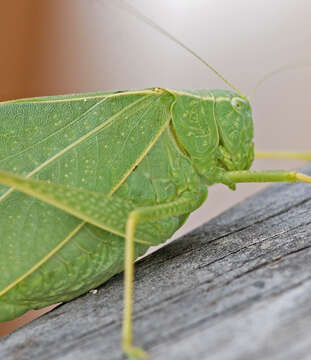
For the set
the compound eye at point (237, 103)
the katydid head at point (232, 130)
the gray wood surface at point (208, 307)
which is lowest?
the gray wood surface at point (208, 307)

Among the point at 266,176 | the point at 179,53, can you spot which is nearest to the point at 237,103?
the point at 266,176

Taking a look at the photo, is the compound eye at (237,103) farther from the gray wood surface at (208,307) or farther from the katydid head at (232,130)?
the gray wood surface at (208,307)

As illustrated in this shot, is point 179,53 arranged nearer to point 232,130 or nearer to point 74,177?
point 232,130

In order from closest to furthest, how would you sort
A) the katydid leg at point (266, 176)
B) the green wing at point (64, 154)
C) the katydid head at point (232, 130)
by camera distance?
the green wing at point (64, 154) → the katydid leg at point (266, 176) → the katydid head at point (232, 130)

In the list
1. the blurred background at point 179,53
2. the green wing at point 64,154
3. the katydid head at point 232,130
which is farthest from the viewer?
the blurred background at point 179,53

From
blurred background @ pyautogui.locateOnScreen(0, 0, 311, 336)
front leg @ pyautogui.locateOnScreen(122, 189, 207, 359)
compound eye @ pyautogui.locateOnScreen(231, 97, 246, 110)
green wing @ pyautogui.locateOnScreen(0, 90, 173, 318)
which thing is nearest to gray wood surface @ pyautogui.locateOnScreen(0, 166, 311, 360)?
front leg @ pyautogui.locateOnScreen(122, 189, 207, 359)

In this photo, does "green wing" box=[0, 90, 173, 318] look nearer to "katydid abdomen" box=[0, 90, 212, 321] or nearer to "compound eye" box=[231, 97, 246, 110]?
"katydid abdomen" box=[0, 90, 212, 321]

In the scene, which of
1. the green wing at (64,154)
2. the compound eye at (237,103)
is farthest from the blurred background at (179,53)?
the green wing at (64,154)
